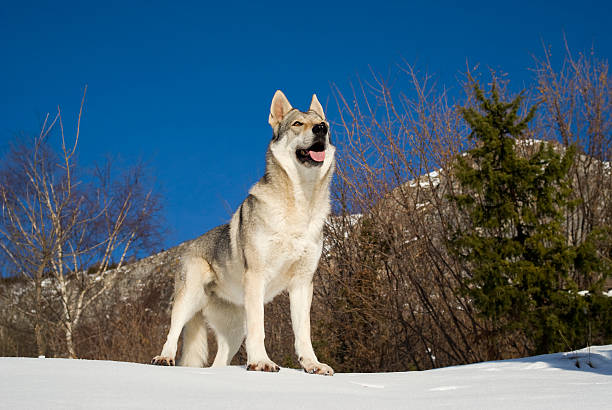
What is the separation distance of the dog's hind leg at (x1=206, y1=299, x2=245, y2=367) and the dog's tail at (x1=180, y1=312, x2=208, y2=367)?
0.42 feet

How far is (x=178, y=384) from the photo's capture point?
339cm

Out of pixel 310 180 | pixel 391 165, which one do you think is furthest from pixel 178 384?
pixel 391 165

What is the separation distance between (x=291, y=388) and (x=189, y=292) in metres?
2.47

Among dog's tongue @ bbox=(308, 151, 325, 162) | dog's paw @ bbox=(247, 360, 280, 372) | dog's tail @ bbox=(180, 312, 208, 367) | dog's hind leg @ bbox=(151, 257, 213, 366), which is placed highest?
dog's tongue @ bbox=(308, 151, 325, 162)

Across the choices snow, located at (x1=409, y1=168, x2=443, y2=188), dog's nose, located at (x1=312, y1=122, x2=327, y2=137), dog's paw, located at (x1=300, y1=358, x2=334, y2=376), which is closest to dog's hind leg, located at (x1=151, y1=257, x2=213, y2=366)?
dog's paw, located at (x1=300, y1=358, x2=334, y2=376)

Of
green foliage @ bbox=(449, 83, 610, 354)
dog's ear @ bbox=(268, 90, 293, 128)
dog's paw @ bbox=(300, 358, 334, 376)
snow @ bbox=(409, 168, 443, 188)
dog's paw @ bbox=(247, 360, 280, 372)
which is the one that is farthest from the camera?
snow @ bbox=(409, 168, 443, 188)

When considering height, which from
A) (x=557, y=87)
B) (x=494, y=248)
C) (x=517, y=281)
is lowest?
(x=517, y=281)

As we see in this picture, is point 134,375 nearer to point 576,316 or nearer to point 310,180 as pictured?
point 310,180

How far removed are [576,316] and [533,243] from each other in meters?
1.04

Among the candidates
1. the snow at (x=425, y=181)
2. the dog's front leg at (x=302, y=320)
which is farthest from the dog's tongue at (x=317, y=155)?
the snow at (x=425, y=181)

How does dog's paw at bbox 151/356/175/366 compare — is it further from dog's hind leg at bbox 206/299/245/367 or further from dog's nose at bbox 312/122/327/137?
dog's nose at bbox 312/122/327/137

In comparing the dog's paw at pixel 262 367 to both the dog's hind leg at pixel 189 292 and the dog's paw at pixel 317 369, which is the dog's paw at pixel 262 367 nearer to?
the dog's paw at pixel 317 369

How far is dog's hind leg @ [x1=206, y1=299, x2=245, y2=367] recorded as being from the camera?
607cm

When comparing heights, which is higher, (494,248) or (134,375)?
(494,248)
